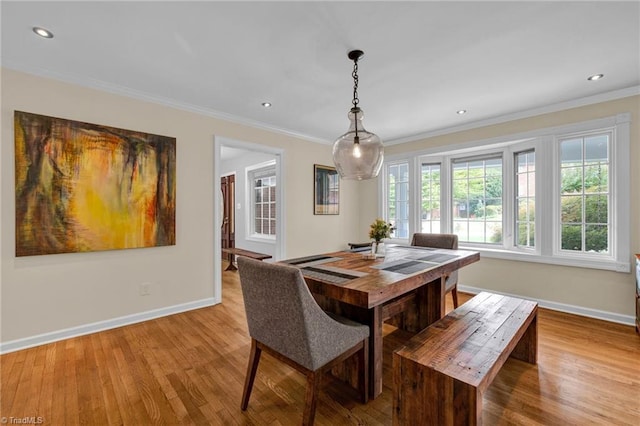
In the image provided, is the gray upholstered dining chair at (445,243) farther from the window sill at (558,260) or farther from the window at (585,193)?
the window at (585,193)

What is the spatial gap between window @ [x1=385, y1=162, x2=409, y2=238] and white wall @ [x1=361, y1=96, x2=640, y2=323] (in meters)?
0.95

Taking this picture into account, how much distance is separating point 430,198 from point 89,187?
431 centimetres

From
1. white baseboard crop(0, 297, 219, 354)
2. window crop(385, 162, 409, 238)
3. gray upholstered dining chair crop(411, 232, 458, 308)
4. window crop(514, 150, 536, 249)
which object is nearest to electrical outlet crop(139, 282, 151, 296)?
white baseboard crop(0, 297, 219, 354)

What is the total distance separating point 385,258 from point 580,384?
1.50 m

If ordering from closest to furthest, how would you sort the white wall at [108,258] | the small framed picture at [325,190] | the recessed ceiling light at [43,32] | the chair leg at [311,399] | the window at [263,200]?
1. the chair leg at [311,399]
2. the recessed ceiling light at [43,32]
3. the white wall at [108,258]
4. the small framed picture at [325,190]
5. the window at [263,200]

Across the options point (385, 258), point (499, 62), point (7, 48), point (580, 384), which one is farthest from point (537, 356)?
point (7, 48)

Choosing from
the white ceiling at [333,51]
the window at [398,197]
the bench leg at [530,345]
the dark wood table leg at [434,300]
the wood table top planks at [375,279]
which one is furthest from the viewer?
the window at [398,197]

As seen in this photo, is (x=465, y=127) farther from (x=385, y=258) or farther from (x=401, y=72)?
(x=385, y=258)

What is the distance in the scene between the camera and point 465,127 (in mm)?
3852

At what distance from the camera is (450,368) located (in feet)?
4.26

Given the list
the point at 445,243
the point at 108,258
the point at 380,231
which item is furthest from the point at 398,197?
the point at 108,258

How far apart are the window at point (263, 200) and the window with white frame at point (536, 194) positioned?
8.10ft

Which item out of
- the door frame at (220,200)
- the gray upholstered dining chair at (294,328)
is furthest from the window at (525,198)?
the door frame at (220,200)

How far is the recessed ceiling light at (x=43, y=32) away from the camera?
1.84 metres
